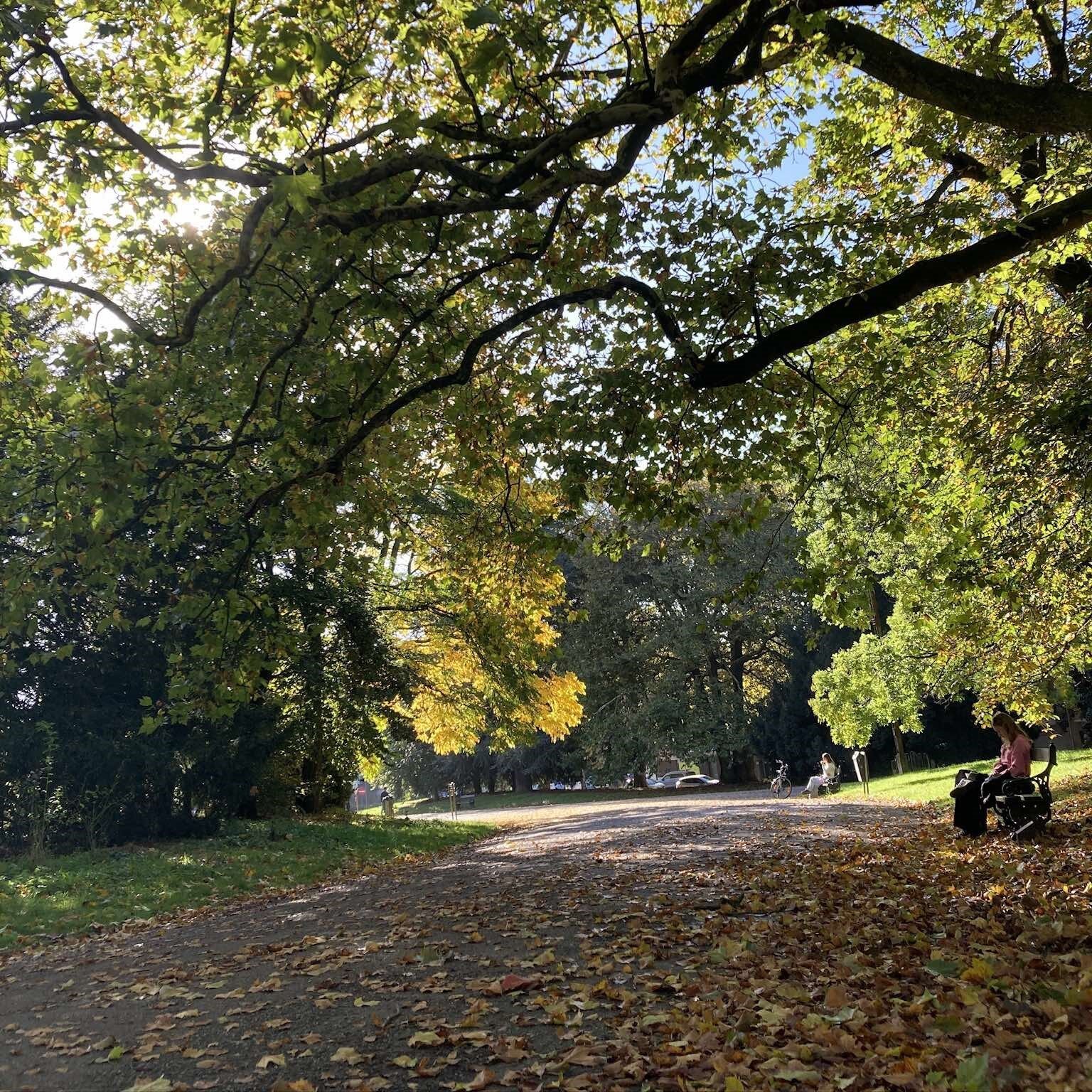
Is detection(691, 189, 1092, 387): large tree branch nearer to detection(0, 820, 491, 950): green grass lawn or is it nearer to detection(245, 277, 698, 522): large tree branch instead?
detection(245, 277, 698, 522): large tree branch

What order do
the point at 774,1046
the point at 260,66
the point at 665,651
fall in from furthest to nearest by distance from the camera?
the point at 665,651
the point at 260,66
the point at 774,1046

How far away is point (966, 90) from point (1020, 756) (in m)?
7.41

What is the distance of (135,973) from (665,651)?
1445 inches

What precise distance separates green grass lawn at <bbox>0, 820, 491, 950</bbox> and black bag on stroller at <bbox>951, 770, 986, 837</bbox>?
9.39m

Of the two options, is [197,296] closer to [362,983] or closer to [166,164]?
[166,164]

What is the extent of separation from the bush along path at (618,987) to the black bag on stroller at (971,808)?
729 millimetres

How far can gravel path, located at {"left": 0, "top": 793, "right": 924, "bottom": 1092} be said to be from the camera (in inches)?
174

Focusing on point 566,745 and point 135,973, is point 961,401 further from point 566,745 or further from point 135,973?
point 566,745

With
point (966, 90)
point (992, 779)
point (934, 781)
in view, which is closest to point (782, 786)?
point (934, 781)

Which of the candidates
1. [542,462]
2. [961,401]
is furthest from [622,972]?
[961,401]

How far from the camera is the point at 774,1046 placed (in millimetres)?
4133

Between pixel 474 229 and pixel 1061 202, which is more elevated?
pixel 474 229

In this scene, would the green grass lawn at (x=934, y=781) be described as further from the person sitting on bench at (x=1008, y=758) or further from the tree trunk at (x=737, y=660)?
the tree trunk at (x=737, y=660)

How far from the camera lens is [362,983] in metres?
5.82
